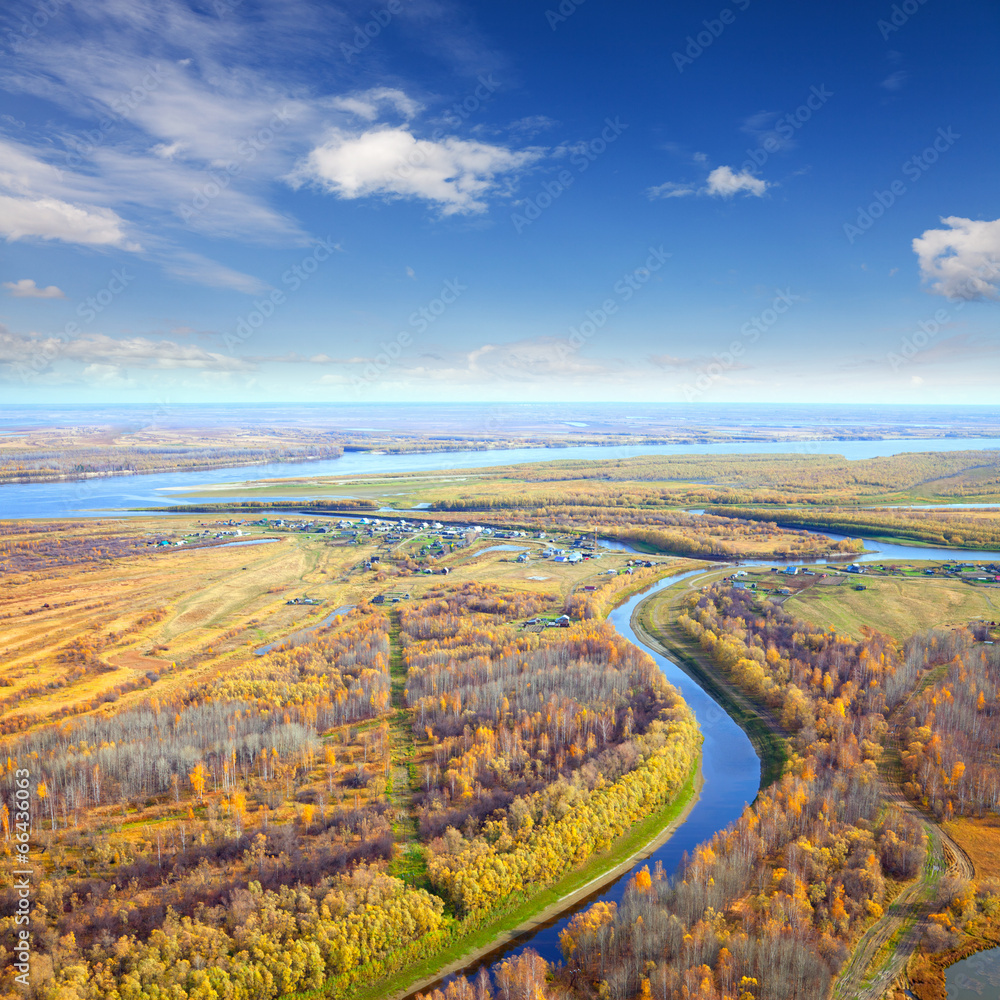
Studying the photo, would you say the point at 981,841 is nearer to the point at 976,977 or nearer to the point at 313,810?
the point at 976,977

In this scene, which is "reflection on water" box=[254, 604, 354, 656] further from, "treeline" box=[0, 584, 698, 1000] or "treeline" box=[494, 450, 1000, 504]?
"treeline" box=[494, 450, 1000, 504]

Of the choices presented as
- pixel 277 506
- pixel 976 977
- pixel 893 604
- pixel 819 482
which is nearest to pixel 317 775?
pixel 976 977

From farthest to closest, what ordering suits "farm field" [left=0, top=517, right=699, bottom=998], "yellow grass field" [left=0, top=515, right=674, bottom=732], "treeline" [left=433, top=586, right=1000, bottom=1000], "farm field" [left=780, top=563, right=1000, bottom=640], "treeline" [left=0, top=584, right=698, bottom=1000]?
"farm field" [left=780, top=563, right=1000, bottom=640] → "yellow grass field" [left=0, top=515, right=674, bottom=732] → "farm field" [left=0, top=517, right=699, bottom=998] → "treeline" [left=0, top=584, right=698, bottom=1000] → "treeline" [left=433, top=586, right=1000, bottom=1000]

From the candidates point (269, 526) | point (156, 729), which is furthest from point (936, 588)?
point (269, 526)

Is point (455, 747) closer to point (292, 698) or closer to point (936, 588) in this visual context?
point (292, 698)

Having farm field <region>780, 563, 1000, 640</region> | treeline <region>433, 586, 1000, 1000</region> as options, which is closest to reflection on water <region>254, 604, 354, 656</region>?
treeline <region>433, 586, 1000, 1000</region>
